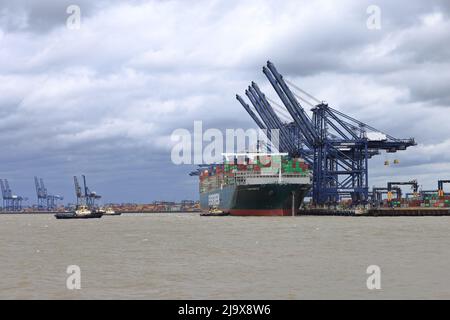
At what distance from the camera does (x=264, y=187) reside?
128 m

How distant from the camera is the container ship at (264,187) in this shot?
424 ft

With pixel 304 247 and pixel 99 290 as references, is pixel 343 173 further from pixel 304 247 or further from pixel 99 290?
pixel 99 290

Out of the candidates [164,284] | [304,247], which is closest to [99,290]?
[164,284]

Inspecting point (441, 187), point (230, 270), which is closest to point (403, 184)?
point (441, 187)

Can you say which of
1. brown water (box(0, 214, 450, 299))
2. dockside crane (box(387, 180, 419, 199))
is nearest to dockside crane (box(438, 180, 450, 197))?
dockside crane (box(387, 180, 419, 199))

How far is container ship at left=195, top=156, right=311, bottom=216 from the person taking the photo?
129 meters

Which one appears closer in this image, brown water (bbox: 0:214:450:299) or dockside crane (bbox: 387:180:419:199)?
brown water (bbox: 0:214:450:299)
